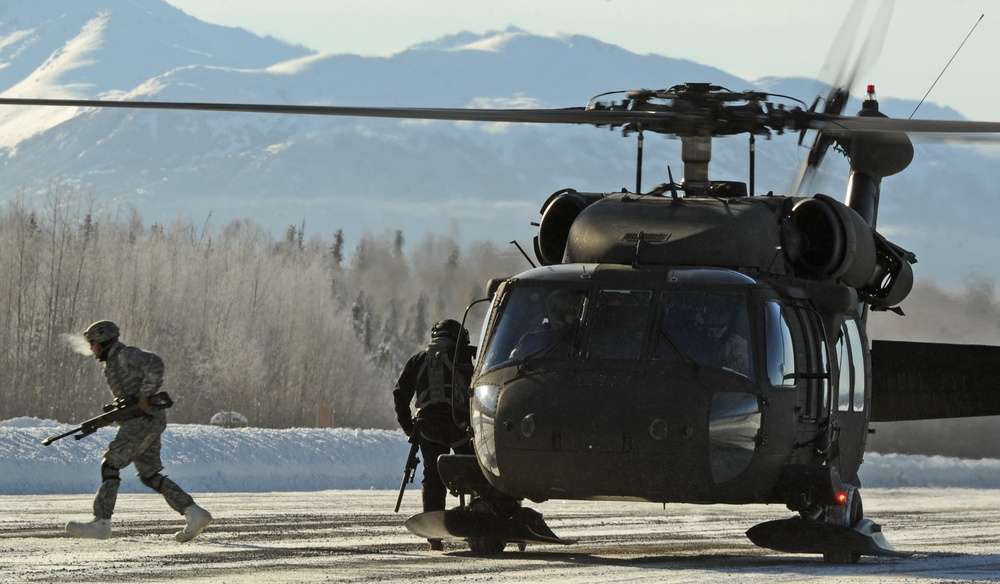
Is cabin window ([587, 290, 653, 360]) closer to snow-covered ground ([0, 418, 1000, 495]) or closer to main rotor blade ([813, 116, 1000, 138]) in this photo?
main rotor blade ([813, 116, 1000, 138])

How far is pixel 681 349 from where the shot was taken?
12.2 m

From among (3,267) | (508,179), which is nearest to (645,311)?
(3,267)

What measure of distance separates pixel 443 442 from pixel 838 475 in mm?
3415

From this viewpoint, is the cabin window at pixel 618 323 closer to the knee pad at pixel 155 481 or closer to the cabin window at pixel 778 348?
the cabin window at pixel 778 348

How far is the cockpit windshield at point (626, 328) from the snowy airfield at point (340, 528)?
1547 millimetres

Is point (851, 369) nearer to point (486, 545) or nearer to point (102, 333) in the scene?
point (486, 545)

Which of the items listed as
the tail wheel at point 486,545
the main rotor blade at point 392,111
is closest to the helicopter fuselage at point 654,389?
the tail wheel at point 486,545

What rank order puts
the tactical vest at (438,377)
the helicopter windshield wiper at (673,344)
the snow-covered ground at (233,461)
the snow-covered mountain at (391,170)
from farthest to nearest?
1. the snow-covered mountain at (391,170)
2. the snow-covered ground at (233,461)
3. the tactical vest at (438,377)
4. the helicopter windshield wiper at (673,344)

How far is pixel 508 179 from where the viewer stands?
12975 centimetres

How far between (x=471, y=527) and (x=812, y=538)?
262 cm

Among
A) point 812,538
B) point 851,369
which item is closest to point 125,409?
point 812,538

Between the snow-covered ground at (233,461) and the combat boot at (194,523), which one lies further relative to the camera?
the snow-covered ground at (233,461)

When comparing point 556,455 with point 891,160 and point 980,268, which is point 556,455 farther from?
point 980,268

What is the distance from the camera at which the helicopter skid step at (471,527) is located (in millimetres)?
13055
